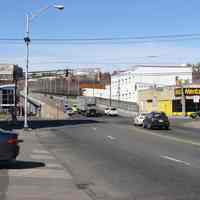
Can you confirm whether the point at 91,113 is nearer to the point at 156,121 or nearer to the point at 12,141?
the point at 156,121

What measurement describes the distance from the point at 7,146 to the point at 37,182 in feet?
7.89

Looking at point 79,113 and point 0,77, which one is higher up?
point 0,77

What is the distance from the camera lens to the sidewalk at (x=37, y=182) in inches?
435

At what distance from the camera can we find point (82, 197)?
1104 centimetres

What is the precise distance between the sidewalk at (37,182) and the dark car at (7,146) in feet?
1.37

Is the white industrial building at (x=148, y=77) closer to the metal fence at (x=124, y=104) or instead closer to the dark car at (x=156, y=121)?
the metal fence at (x=124, y=104)

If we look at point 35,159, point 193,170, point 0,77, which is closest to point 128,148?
point 35,159

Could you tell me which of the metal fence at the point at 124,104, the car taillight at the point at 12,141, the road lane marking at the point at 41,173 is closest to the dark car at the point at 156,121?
the road lane marking at the point at 41,173

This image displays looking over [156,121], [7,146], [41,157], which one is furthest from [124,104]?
[7,146]

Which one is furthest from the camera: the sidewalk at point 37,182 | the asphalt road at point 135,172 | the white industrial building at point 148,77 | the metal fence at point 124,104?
the white industrial building at point 148,77

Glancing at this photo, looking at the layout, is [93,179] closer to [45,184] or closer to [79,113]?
[45,184]

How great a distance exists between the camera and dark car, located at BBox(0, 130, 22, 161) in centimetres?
1497

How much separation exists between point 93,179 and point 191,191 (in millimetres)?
3125

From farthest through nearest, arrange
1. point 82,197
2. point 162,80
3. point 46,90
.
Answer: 1. point 46,90
2. point 162,80
3. point 82,197
